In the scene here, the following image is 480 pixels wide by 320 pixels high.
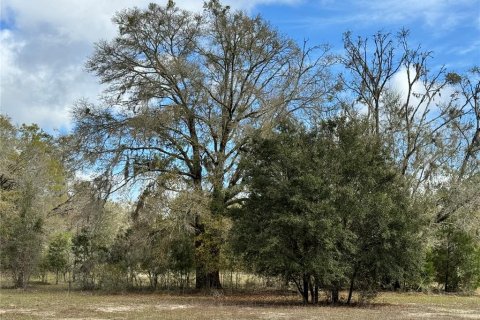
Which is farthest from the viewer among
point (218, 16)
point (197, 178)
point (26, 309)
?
point (197, 178)

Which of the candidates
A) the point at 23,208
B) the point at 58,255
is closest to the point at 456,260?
the point at 23,208

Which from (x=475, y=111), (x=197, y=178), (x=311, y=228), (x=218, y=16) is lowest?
(x=311, y=228)

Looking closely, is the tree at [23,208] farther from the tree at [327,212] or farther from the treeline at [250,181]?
the tree at [327,212]

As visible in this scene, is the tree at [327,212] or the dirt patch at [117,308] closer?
the dirt patch at [117,308]

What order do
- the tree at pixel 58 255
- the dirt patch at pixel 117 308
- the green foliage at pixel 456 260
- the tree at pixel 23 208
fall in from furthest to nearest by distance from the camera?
1. the tree at pixel 58 255
2. the green foliage at pixel 456 260
3. the tree at pixel 23 208
4. the dirt patch at pixel 117 308

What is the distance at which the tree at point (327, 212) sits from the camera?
1955 cm

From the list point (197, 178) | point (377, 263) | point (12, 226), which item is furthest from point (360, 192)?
point (12, 226)

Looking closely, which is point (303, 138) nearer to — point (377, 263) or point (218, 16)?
point (377, 263)

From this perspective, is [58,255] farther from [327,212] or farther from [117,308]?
[327,212]

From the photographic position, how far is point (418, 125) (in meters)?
35.0

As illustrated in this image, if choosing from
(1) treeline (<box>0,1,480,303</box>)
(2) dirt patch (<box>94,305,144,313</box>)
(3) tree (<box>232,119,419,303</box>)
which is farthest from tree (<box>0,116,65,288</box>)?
(3) tree (<box>232,119,419,303</box>)

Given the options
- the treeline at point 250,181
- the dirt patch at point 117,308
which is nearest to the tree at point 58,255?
the treeline at point 250,181

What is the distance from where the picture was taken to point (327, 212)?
19.5 metres

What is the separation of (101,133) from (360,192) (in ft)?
48.0
